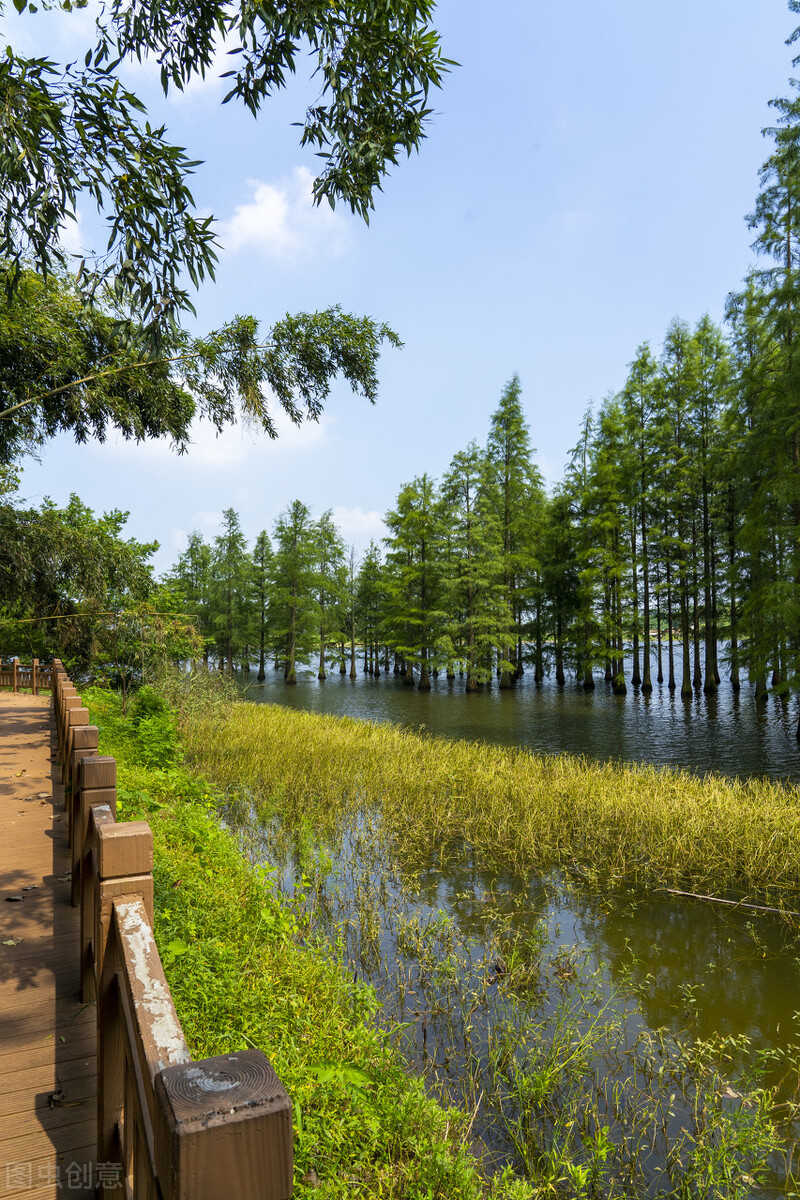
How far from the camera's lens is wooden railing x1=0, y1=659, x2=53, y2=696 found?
18.3 metres

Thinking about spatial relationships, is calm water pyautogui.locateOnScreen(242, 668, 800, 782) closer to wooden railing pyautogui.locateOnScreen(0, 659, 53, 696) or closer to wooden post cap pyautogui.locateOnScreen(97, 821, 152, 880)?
wooden railing pyautogui.locateOnScreen(0, 659, 53, 696)

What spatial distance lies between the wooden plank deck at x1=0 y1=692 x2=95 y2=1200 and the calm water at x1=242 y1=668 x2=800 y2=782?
522 inches

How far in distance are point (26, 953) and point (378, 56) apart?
21.1 feet

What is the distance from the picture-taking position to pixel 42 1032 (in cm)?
284

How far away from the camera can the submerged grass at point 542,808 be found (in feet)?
23.7

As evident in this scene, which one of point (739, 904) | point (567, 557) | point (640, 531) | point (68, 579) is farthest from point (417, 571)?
point (739, 904)

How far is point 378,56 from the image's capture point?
464 centimetres

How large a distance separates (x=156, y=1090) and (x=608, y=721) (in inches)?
939

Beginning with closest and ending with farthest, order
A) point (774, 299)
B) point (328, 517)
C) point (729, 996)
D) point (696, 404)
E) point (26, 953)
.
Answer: point (26, 953) < point (729, 996) < point (774, 299) < point (696, 404) < point (328, 517)

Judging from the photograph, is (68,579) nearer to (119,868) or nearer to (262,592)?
(119,868)

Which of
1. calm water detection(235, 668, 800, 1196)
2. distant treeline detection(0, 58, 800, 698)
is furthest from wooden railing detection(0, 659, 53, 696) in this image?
calm water detection(235, 668, 800, 1196)

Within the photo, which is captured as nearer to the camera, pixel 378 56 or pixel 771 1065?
pixel 771 1065

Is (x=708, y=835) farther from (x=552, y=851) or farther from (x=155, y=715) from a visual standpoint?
(x=155, y=715)

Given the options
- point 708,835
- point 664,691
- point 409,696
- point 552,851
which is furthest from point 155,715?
point 664,691
